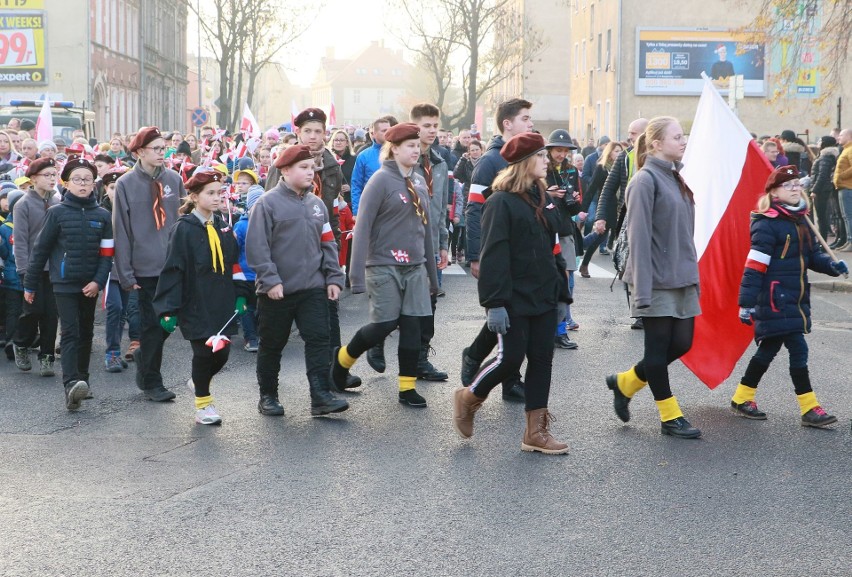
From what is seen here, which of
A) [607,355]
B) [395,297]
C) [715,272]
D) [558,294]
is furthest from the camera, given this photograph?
[607,355]

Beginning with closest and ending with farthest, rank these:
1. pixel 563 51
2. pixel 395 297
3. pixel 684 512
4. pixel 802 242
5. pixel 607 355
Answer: pixel 684 512 → pixel 802 242 → pixel 395 297 → pixel 607 355 → pixel 563 51

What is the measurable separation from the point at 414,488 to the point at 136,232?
12.8ft

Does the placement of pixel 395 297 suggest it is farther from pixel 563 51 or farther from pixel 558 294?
pixel 563 51

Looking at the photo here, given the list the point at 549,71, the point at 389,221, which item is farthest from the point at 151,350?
the point at 549,71

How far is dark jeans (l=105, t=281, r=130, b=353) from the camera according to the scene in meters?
10.1

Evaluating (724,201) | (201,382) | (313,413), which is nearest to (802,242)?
(724,201)

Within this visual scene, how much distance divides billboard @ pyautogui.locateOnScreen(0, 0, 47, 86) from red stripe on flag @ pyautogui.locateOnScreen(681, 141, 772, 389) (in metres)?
44.3

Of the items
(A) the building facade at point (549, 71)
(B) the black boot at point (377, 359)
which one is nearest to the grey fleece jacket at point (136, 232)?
(B) the black boot at point (377, 359)

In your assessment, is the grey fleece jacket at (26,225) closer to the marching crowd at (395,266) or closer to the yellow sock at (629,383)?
the marching crowd at (395,266)

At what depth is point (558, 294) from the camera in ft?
23.3

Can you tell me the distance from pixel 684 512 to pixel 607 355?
184 inches

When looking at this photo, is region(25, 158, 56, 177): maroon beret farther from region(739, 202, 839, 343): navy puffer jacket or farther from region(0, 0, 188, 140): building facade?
region(0, 0, 188, 140): building facade

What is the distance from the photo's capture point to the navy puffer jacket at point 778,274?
7.59 meters

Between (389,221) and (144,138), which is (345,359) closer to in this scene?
(389,221)
